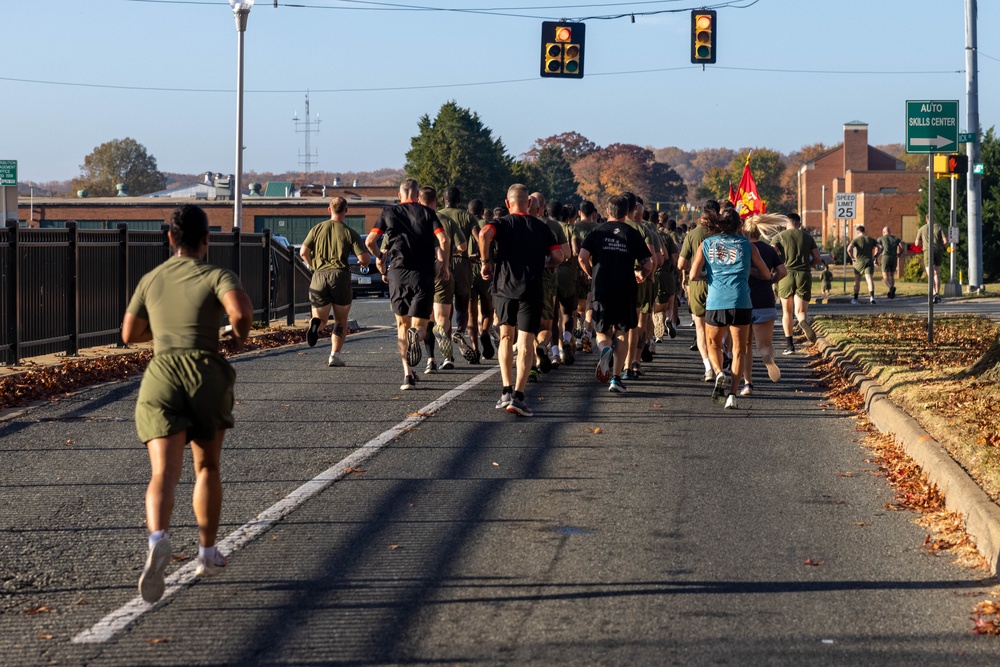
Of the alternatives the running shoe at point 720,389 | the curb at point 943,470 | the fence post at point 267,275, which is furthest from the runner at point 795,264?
the fence post at point 267,275

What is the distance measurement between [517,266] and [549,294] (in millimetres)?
3543

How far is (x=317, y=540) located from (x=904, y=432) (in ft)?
16.6

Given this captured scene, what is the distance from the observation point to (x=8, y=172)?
30.9m

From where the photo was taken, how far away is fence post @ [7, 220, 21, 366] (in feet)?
47.6

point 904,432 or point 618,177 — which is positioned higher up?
point 618,177

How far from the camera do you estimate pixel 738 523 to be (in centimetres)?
722

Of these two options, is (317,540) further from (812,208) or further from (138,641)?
(812,208)

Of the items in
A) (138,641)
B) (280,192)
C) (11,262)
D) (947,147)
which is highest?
(280,192)

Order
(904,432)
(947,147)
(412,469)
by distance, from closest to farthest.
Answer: (412,469)
(904,432)
(947,147)

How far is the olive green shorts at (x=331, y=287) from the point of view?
49.6 ft

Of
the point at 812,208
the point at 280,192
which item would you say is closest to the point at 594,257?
the point at 280,192

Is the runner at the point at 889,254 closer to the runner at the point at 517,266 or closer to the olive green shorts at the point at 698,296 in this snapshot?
the olive green shorts at the point at 698,296

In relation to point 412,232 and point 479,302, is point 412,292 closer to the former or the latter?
point 412,232

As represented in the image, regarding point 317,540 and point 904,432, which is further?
point 904,432
